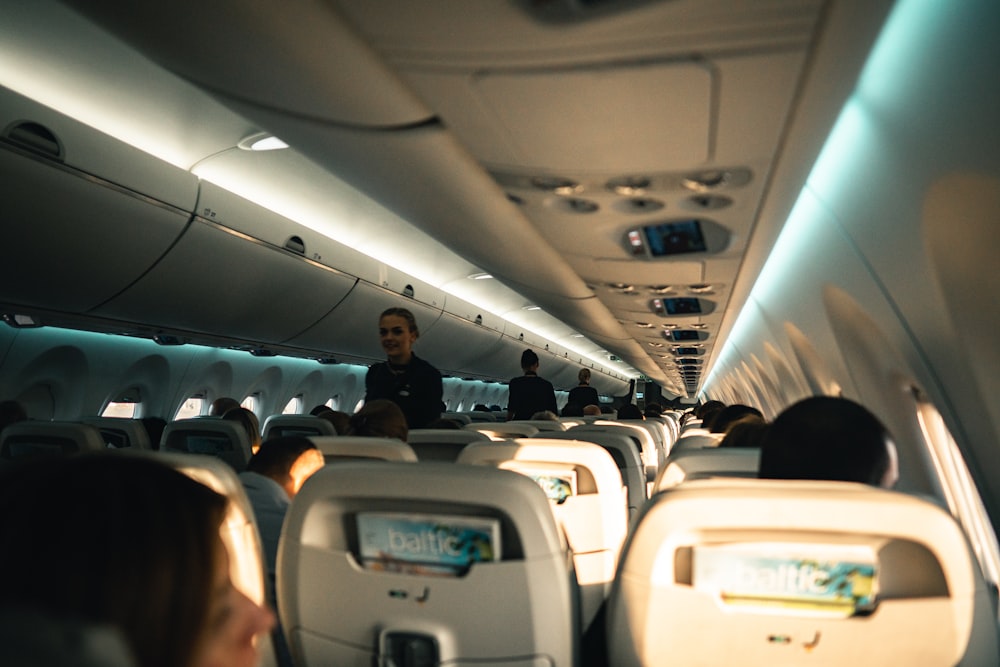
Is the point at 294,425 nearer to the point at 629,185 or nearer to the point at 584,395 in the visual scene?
the point at 629,185

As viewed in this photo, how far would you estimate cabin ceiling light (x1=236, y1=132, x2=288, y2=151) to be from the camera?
5.85 meters

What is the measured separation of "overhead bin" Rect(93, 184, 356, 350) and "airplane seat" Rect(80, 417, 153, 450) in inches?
53.2

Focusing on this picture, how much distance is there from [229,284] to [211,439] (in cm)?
226

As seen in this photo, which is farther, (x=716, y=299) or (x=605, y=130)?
(x=716, y=299)

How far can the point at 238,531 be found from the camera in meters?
1.73

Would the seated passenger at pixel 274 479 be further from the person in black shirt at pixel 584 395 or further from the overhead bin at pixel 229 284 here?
the person in black shirt at pixel 584 395

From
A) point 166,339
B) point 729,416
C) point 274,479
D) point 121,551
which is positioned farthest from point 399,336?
point 166,339

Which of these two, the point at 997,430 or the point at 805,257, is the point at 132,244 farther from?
the point at 997,430

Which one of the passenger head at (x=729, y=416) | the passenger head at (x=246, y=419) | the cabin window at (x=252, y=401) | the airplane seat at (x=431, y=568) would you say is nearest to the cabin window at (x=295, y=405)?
the cabin window at (x=252, y=401)

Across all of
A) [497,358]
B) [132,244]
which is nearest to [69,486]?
[132,244]

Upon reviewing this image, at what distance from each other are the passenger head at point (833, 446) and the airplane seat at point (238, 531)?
1.63 meters

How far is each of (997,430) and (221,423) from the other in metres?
5.04

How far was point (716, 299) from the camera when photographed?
28.5 feet

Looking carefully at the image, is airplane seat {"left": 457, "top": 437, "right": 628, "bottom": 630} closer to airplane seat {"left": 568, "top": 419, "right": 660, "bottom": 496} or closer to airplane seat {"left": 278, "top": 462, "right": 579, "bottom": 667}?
airplane seat {"left": 278, "top": 462, "right": 579, "bottom": 667}
